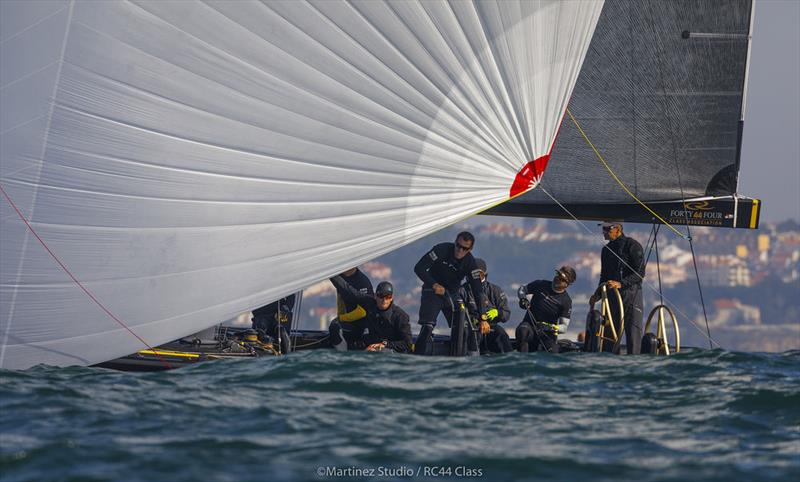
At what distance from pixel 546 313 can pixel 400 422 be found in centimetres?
480

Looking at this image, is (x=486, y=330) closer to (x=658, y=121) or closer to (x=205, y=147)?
(x=205, y=147)

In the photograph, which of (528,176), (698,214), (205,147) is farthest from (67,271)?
(698,214)

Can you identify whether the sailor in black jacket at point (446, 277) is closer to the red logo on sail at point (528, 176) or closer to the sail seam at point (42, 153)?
the red logo on sail at point (528, 176)

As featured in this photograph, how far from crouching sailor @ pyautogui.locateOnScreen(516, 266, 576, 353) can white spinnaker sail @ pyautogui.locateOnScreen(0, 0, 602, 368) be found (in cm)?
245

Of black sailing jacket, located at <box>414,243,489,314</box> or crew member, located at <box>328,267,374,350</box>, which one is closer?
black sailing jacket, located at <box>414,243,489,314</box>

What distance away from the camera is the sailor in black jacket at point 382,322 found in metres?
10.5

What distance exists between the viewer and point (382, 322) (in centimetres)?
1070

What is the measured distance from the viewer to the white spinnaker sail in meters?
8.17

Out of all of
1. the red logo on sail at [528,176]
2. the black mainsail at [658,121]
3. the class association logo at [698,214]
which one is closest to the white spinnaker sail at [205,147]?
the red logo on sail at [528,176]

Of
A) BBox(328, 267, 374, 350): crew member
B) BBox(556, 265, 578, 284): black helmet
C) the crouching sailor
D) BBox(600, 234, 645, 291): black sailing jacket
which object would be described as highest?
BBox(600, 234, 645, 291): black sailing jacket

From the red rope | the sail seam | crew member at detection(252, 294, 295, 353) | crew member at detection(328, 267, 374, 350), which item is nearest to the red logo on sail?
crew member at detection(328, 267, 374, 350)

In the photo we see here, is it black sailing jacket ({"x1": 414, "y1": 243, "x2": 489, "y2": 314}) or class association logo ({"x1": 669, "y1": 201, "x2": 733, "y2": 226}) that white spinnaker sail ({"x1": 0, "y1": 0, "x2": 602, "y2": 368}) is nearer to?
black sailing jacket ({"x1": 414, "y1": 243, "x2": 489, "y2": 314})

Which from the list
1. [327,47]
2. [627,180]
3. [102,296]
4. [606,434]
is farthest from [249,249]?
[627,180]

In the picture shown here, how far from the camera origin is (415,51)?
8.68 m
